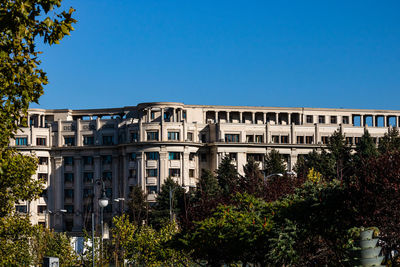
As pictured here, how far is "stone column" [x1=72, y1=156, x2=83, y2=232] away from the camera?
102375 millimetres

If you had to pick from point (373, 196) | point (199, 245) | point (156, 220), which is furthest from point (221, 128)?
point (373, 196)

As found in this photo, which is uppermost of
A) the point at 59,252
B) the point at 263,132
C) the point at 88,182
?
the point at 263,132

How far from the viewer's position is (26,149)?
10394cm

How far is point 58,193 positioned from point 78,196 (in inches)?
118

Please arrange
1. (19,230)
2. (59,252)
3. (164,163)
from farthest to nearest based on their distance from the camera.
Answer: (164,163)
(59,252)
(19,230)

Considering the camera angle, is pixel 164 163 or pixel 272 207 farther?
pixel 164 163

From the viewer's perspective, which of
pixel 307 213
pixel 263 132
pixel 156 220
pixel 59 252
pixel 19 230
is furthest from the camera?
pixel 263 132

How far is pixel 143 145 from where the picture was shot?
323 ft

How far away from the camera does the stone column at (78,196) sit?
336 feet

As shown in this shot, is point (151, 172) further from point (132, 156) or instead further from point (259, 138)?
point (259, 138)

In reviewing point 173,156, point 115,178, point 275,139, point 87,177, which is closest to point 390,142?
point 275,139

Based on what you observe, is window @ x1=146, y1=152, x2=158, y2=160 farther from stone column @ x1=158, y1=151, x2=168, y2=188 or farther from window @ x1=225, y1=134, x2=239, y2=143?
window @ x1=225, y1=134, x2=239, y2=143

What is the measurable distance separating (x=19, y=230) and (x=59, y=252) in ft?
91.3

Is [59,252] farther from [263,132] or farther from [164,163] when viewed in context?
[263,132]
